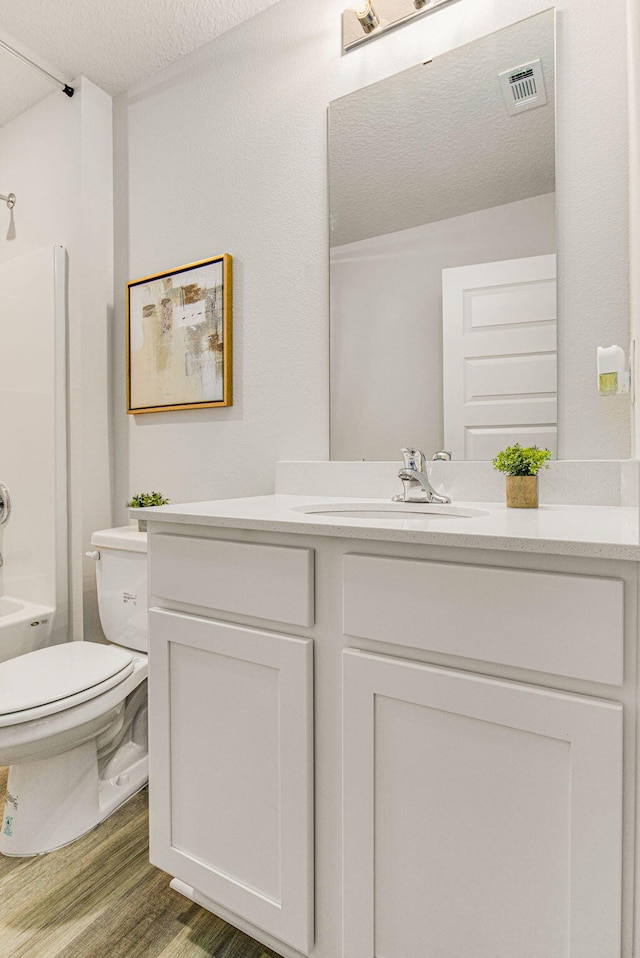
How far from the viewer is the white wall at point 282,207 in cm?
120

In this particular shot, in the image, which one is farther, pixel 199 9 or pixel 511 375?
pixel 199 9

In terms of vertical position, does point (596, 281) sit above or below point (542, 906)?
above

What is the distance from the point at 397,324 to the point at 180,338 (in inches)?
32.5

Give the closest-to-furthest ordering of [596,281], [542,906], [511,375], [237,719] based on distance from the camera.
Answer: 1. [542,906]
2. [237,719]
3. [596,281]
4. [511,375]

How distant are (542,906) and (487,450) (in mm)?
899

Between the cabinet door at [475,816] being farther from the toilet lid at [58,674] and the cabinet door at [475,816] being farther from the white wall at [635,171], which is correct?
the toilet lid at [58,674]

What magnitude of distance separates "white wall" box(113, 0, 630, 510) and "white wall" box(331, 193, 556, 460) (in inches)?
3.0

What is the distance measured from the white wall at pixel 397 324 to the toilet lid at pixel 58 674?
2.79 ft

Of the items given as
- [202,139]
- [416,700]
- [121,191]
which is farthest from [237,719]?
[121,191]

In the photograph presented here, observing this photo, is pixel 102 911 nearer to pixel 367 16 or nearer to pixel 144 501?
pixel 144 501

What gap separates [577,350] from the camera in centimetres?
123

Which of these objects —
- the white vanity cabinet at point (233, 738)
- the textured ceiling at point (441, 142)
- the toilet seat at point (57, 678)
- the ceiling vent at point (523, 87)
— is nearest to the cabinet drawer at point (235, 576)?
the white vanity cabinet at point (233, 738)

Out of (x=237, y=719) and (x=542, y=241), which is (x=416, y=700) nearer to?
(x=237, y=719)

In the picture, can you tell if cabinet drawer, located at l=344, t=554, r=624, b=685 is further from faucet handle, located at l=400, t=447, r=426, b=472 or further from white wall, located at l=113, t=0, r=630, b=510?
white wall, located at l=113, t=0, r=630, b=510
